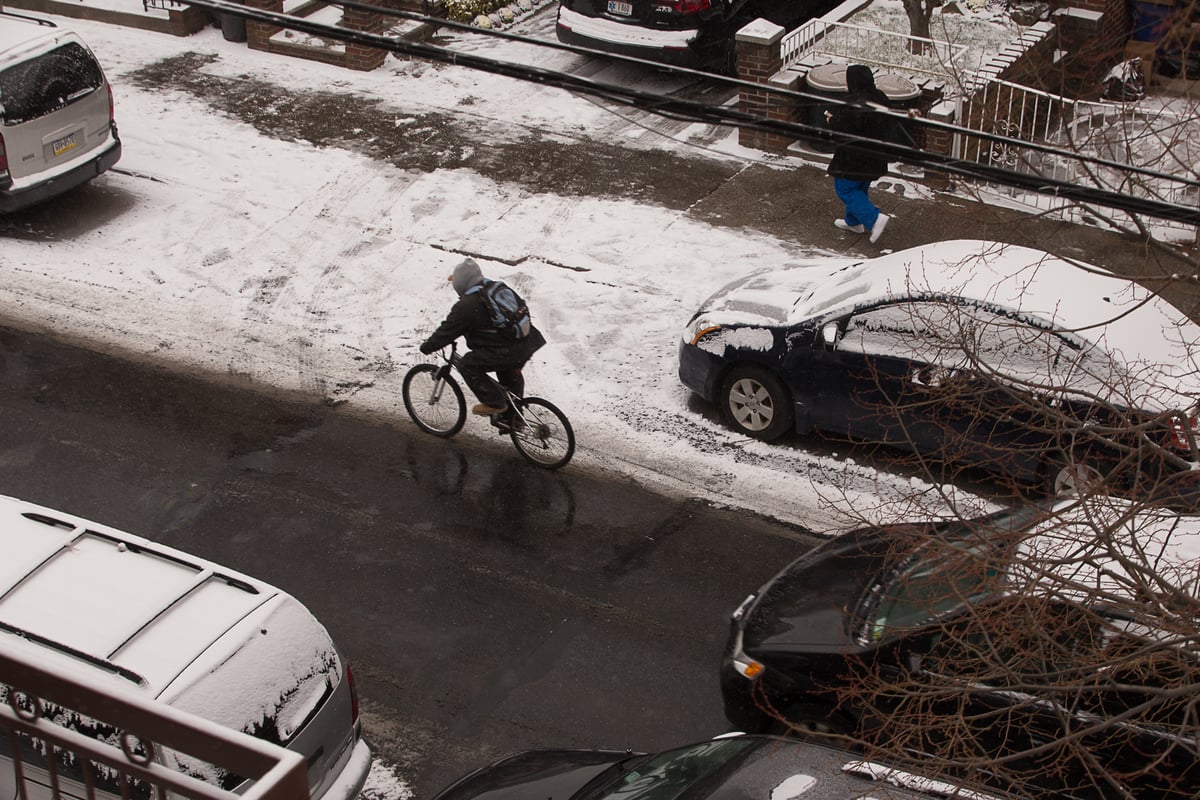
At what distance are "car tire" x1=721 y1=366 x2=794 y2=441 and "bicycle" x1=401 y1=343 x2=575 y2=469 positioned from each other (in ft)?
4.36

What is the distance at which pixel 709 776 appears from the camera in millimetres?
5551

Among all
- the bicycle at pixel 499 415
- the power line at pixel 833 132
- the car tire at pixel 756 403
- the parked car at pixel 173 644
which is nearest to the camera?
the parked car at pixel 173 644

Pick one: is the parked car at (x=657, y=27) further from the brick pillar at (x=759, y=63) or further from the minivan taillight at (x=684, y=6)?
the brick pillar at (x=759, y=63)

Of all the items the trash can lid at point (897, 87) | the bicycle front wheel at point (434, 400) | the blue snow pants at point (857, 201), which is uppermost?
the trash can lid at point (897, 87)

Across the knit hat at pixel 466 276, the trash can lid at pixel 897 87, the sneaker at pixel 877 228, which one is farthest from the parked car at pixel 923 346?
the trash can lid at pixel 897 87

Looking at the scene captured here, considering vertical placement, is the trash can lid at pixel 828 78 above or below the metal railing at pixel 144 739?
below

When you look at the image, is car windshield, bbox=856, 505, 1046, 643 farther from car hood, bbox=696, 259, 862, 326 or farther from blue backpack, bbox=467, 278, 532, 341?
blue backpack, bbox=467, 278, 532, 341

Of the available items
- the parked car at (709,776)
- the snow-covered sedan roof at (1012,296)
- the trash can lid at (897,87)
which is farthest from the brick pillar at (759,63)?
the parked car at (709,776)

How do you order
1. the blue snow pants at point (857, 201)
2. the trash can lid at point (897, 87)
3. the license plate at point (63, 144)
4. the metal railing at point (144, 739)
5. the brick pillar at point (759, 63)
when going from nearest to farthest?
the metal railing at point (144, 739)
the blue snow pants at point (857, 201)
the license plate at point (63, 144)
the trash can lid at point (897, 87)
the brick pillar at point (759, 63)

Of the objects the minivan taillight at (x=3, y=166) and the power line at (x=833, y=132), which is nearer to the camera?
the power line at (x=833, y=132)

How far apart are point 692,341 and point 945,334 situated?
224 cm

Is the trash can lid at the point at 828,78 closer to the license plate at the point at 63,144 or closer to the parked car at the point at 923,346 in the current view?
the parked car at the point at 923,346

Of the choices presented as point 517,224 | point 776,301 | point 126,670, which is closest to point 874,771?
point 126,670

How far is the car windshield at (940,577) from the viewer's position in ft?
19.2
